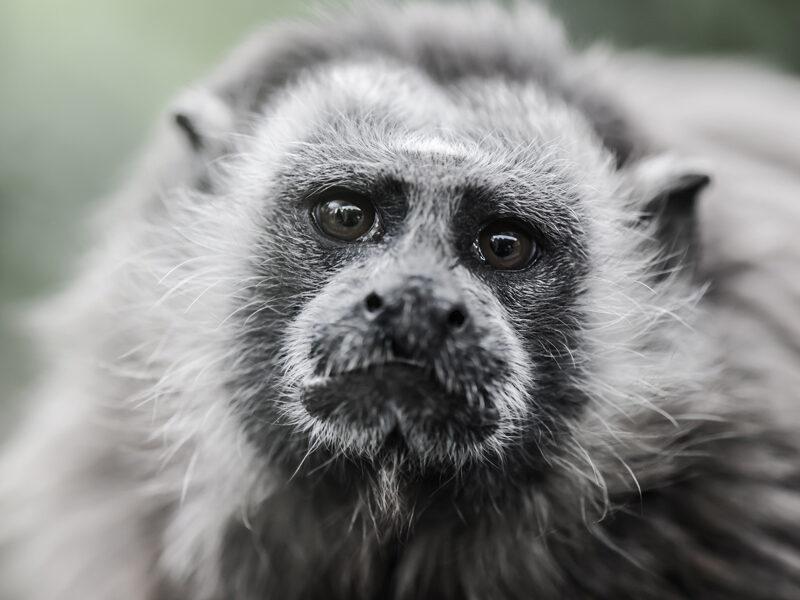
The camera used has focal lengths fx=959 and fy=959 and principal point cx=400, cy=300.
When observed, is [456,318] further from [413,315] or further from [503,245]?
[503,245]

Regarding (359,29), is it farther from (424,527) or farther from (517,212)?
(424,527)

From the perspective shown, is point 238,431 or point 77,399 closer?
point 238,431

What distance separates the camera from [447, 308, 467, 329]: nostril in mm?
2160

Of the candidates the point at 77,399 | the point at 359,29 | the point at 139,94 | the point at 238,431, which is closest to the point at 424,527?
the point at 238,431

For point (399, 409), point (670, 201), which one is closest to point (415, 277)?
point (399, 409)

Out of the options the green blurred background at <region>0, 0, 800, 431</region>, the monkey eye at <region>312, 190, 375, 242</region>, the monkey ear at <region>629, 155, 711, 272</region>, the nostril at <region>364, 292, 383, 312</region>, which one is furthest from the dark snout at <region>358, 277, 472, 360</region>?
the green blurred background at <region>0, 0, 800, 431</region>

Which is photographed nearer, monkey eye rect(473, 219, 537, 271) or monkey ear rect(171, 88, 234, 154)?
monkey eye rect(473, 219, 537, 271)

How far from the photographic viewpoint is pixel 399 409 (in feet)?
7.13

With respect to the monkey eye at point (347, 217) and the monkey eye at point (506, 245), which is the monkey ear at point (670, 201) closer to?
the monkey eye at point (506, 245)

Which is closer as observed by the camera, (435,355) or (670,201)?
(435,355)

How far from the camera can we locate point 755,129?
12.1 feet

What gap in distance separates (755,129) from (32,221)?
3.38m

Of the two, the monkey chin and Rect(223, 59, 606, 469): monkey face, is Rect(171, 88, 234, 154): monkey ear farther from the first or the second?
the monkey chin

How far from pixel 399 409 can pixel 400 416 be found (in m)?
0.02
